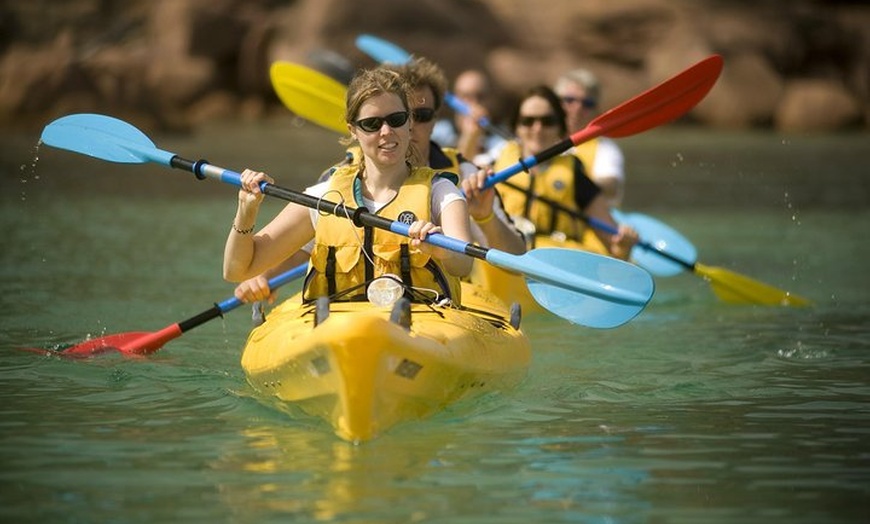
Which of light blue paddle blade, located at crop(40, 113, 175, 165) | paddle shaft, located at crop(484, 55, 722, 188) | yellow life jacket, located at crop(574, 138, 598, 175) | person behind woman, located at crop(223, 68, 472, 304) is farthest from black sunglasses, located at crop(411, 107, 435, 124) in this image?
yellow life jacket, located at crop(574, 138, 598, 175)

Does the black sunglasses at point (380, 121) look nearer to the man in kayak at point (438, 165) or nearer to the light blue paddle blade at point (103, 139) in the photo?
the man in kayak at point (438, 165)

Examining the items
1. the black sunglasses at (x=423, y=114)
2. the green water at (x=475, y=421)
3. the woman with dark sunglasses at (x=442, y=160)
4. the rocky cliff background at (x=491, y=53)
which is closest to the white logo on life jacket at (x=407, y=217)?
the green water at (x=475, y=421)

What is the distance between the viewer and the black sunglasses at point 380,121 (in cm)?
505

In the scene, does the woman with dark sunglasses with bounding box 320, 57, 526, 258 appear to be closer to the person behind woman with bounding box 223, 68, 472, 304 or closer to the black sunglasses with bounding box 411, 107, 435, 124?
the black sunglasses with bounding box 411, 107, 435, 124

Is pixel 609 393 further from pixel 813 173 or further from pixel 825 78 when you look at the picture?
pixel 825 78

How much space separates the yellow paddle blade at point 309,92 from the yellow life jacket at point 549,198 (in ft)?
3.26

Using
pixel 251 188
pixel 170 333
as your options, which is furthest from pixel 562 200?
pixel 251 188

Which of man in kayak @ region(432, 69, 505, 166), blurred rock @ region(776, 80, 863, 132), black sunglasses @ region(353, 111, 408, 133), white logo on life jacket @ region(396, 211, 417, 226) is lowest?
white logo on life jacket @ region(396, 211, 417, 226)

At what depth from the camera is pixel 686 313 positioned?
8156mm

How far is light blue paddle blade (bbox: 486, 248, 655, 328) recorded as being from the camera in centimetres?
510

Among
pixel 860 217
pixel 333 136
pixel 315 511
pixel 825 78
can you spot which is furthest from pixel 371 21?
pixel 315 511

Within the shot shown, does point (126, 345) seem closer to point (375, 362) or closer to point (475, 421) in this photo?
point (475, 421)

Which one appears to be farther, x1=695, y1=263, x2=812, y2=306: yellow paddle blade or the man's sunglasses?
the man's sunglasses

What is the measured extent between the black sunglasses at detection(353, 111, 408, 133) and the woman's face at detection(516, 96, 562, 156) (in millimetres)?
2475
